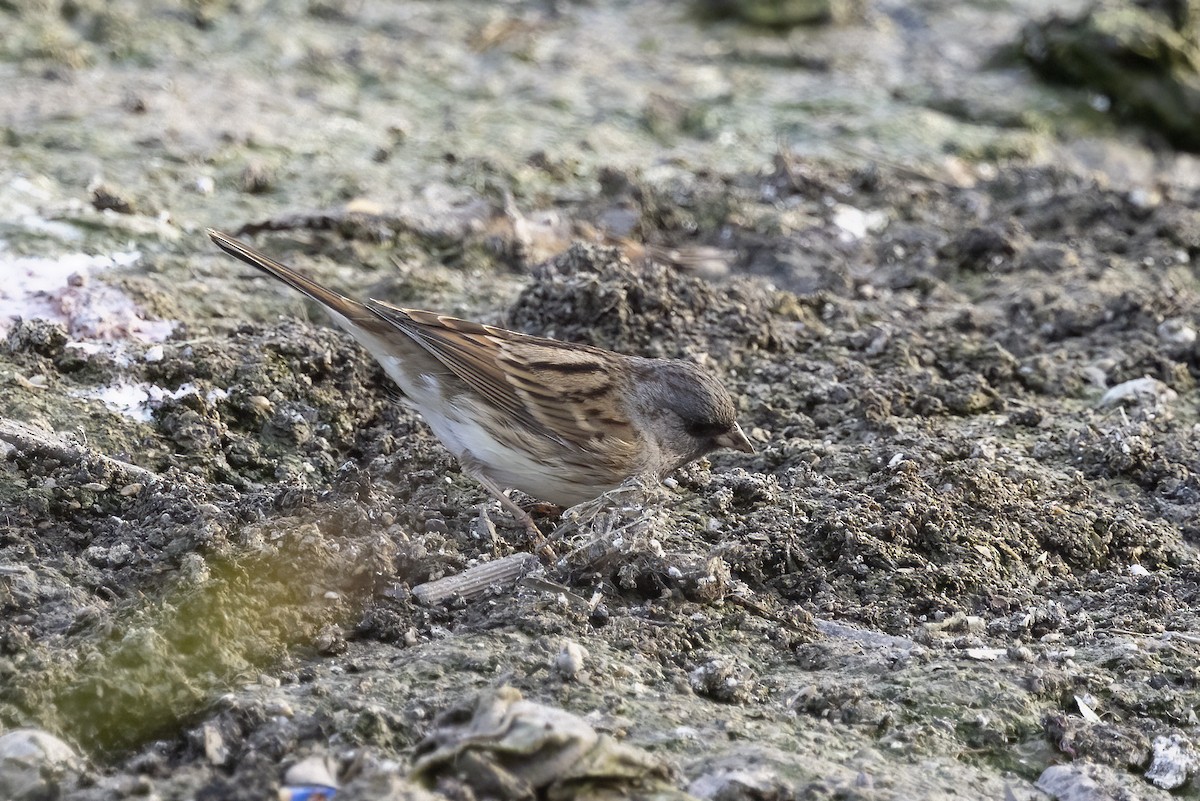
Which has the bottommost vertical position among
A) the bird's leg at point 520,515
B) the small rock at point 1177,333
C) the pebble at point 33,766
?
the bird's leg at point 520,515

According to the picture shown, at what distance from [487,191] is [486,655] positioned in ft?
13.3

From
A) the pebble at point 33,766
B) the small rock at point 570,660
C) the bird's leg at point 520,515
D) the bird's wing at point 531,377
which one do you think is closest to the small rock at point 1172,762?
the small rock at point 570,660

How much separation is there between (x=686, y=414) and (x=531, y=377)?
0.58m

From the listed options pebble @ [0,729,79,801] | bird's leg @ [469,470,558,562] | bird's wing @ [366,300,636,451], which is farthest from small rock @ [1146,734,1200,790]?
pebble @ [0,729,79,801]

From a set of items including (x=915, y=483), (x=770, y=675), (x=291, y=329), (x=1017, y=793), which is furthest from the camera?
(x=291, y=329)

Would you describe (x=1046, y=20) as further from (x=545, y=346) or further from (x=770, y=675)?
(x=770, y=675)

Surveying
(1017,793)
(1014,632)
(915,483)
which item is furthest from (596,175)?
(1017,793)

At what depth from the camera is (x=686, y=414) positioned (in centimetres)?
477

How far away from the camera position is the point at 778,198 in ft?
24.4

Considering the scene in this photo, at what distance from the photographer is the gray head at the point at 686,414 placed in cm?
477

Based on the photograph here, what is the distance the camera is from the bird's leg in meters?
4.22

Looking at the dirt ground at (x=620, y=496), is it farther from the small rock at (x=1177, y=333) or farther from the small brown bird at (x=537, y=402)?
the small brown bird at (x=537, y=402)

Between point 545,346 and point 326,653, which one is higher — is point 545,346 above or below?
above

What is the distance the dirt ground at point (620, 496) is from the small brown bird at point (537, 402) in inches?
8.0
